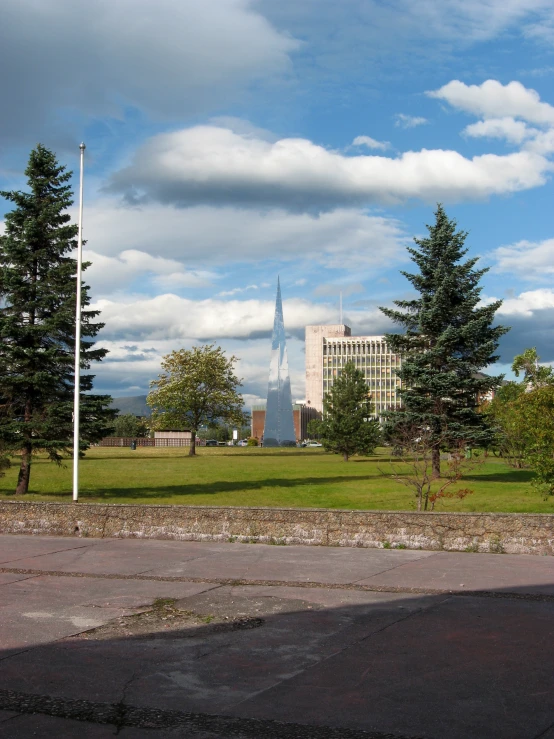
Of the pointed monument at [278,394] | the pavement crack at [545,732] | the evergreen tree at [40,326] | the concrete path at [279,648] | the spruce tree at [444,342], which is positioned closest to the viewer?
the pavement crack at [545,732]

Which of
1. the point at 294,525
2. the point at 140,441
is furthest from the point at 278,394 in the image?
the point at 294,525

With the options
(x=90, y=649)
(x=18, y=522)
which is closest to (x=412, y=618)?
(x=90, y=649)

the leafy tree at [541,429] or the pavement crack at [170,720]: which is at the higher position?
the leafy tree at [541,429]

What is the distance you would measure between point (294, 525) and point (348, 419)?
47664 mm

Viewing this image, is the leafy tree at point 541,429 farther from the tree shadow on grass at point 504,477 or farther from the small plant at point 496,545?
the tree shadow on grass at point 504,477

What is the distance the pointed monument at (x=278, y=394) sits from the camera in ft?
350

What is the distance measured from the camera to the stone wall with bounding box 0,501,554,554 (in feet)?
38.3

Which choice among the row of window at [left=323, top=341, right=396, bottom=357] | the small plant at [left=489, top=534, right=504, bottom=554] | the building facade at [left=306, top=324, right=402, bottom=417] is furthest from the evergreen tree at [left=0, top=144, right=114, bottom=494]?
the row of window at [left=323, top=341, right=396, bottom=357]

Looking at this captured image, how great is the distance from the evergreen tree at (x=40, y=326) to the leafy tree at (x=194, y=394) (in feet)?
142

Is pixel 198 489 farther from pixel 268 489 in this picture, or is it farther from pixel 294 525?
pixel 294 525

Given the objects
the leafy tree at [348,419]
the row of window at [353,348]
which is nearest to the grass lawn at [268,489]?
the leafy tree at [348,419]

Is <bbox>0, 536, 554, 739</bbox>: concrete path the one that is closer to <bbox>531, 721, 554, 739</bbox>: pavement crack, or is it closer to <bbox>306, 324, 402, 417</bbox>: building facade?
<bbox>531, 721, 554, 739</bbox>: pavement crack

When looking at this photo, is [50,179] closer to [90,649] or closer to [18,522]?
[18,522]

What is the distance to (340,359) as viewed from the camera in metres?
195
